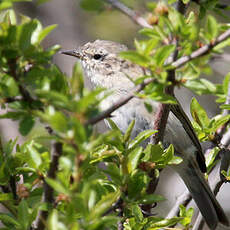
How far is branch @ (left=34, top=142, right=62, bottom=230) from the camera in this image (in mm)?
1280

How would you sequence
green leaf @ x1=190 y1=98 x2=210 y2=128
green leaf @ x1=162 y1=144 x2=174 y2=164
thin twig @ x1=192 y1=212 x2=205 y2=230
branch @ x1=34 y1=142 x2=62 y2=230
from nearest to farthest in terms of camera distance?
branch @ x1=34 y1=142 x2=62 y2=230 → green leaf @ x1=162 y1=144 x2=174 y2=164 → green leaf @ x1=190 y1=98 x2=210 y2=128 → thin twig @ x1=192 y1=212 x2=205 y2=230

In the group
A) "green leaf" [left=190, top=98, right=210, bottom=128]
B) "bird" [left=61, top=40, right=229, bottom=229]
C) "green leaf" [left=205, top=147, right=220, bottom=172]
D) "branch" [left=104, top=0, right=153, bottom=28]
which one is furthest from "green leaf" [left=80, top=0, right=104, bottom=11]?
"green leaf" [left=205, top=147, right=220, bottom=172]

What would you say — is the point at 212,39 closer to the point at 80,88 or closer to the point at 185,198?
the point at 80,88

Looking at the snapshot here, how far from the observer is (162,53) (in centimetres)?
136

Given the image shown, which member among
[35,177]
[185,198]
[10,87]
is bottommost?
[185,198]

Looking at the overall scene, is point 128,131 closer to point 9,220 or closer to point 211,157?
point 9,220

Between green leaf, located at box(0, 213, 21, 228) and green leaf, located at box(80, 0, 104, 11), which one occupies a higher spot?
green leaf, located at box(80, 0, 104, 11)

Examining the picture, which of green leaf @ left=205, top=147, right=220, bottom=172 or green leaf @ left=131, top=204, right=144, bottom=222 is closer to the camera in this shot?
green leaf @ left=131, top=204, right=144, bottom=222

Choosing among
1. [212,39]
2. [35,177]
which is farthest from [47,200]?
[212,39]

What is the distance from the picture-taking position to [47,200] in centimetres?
145

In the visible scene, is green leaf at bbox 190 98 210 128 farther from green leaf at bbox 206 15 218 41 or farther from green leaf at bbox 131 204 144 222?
green leaf at bbox 206 15 218 41

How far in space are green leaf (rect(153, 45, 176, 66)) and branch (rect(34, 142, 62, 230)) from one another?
1.30 feet

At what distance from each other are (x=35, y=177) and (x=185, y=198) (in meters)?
1.61

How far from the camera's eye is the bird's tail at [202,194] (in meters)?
3.19
